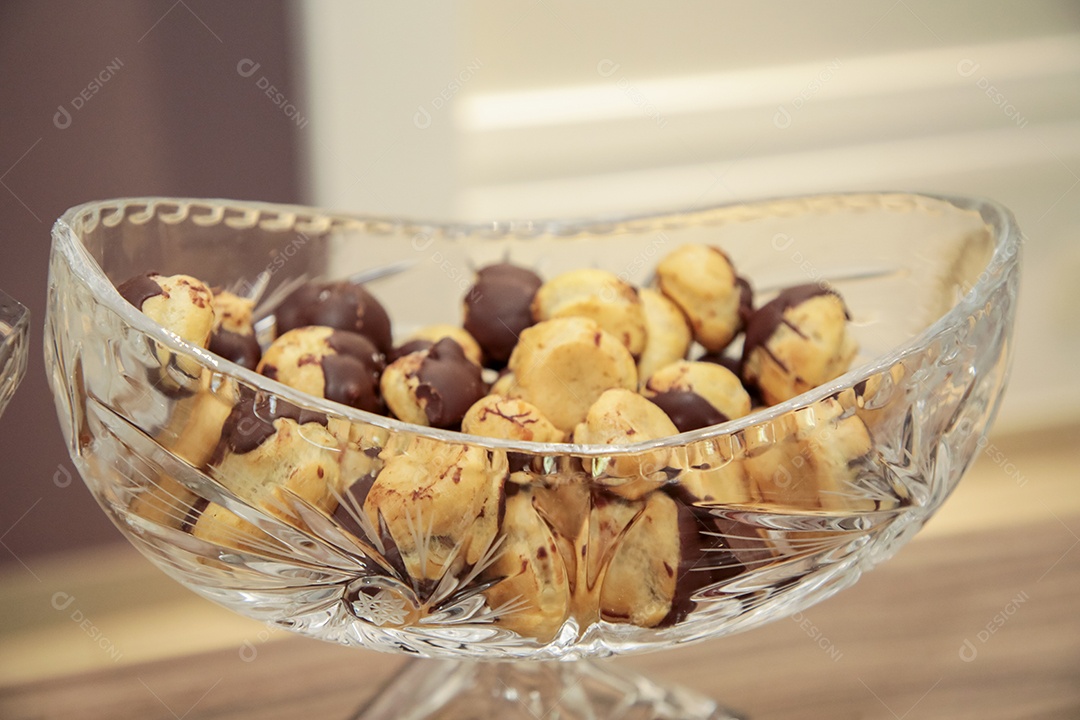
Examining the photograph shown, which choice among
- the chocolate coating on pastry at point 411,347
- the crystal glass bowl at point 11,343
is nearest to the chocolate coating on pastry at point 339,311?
the chocolate coating on pastry at point 411,347

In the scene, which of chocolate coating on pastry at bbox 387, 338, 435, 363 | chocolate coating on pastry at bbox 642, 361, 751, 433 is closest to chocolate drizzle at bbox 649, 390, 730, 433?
chocolate coating on pastry at bbox 642, 361, 751, 433

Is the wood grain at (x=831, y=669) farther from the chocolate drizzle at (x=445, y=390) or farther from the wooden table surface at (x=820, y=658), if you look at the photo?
the chocolate drizzle at (x=445, y=390)

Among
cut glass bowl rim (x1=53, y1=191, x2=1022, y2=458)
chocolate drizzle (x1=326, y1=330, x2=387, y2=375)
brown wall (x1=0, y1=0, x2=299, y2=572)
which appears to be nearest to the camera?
cut glass bowl rim (x1=53, y1=191, x2=1022, y2=458)

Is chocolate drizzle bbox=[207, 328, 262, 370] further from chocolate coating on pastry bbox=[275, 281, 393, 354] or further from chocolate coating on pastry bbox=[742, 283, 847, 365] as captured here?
chocolate coating on pastry bbox=[742, 283, 847, 365]

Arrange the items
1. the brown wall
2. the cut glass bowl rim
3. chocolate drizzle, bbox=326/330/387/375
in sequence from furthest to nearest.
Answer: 1. the brown wall
2. chocolate drizzle, bbox=326/330/387/375
3. the cut glass bowl rim

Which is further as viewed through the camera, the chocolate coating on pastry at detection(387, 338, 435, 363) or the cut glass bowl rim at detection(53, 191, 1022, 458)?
the chocolate coating on pastry at detection(387, 338, 435, 363)

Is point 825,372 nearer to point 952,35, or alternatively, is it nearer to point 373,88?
point 373,88
